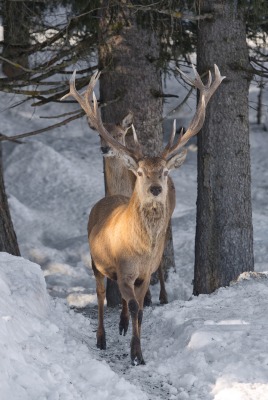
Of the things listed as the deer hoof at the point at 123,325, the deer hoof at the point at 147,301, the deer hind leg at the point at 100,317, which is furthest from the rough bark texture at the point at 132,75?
the deer hoof at the point at 123,325

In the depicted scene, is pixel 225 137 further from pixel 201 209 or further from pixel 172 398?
pixel 172 398

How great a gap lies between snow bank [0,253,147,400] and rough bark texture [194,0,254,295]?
3.06 meters

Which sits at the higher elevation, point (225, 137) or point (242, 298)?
point (225, 137)

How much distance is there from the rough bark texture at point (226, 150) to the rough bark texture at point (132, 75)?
105 cm

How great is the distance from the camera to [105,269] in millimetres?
8633

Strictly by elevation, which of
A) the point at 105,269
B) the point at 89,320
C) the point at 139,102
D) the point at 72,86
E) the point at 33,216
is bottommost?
the point at 33,216

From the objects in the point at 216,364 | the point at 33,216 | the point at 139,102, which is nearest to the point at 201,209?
the point at 139,102

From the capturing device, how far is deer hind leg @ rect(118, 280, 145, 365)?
7453mm

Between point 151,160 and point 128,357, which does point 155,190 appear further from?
point 128,357

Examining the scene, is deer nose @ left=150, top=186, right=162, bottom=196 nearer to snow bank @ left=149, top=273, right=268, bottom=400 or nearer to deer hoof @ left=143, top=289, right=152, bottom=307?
snow bank @ left=149, top=273, right=268, bottom=400

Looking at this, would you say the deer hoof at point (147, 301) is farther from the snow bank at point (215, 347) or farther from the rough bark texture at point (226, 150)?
the snow bank at point (215, 347)

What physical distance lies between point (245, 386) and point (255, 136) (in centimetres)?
1867

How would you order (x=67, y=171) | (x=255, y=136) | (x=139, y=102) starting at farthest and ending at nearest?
(x=255, y=136)
(x=67, y=171)
(x=139, y=102)

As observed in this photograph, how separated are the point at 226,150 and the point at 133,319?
12.0 ft
